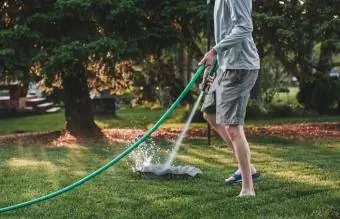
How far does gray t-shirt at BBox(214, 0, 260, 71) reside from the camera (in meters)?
4.32

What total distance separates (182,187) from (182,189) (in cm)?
10

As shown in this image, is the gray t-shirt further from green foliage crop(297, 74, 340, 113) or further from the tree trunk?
green foliage crop(297, 74, 340, 113)

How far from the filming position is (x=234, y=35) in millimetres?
4301

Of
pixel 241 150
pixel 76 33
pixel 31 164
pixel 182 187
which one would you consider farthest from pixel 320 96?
pixel 241 150

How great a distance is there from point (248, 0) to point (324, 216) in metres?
1.65

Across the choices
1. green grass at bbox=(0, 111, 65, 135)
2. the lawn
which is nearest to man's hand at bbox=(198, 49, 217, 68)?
the lawn

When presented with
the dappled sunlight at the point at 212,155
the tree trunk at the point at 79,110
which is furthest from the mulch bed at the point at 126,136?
the dappled sunlight at the point at 212,155

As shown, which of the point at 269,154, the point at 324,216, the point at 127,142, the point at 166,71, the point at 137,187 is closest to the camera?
the point at 324,216

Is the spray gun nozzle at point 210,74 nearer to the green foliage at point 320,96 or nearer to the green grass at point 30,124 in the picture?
the green grass at point 30,124

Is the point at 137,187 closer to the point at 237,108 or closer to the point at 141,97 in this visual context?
the point at 237,108

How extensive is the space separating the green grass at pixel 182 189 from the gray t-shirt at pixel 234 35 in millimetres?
1023

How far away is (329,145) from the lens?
9117mm

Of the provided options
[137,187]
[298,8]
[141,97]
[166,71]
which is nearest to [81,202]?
[137,187]

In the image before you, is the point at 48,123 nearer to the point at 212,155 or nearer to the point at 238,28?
the point at 212,155
